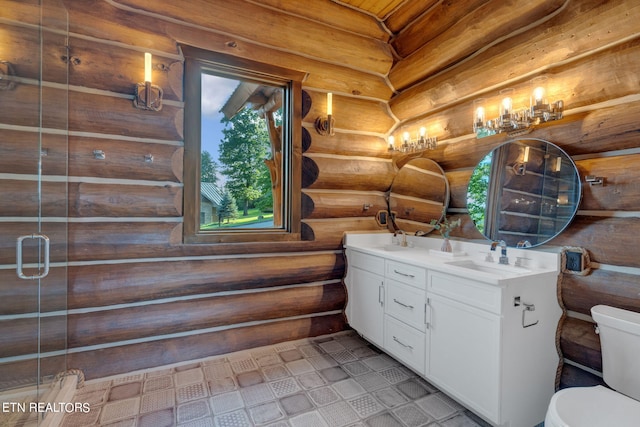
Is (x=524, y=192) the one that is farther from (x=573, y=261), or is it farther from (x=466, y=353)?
(x=466, y=353)

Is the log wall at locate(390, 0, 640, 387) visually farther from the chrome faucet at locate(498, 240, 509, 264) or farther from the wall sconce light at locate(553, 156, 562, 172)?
the chrome faucet at locate(498, 240, 509, 264)

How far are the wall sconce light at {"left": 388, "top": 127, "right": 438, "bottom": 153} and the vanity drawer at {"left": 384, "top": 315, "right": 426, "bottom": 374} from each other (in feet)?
5.12

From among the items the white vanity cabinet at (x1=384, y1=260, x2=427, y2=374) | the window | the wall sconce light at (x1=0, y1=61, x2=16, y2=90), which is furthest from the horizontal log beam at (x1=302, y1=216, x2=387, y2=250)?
the wall sconce light at (x1=0, y1=61, x2=16, y2=90)

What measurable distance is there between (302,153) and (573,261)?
7.07ft

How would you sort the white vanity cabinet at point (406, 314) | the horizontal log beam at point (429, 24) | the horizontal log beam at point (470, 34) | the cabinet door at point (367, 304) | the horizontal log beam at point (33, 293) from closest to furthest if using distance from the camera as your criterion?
the horizontal log beam at point (33, 293), the horizontal log beam at point (470, 34), the white vanity cabinet at point (406, 314), the horizontal log beam at point (429, 24), the cabinet door at point (367, 304)

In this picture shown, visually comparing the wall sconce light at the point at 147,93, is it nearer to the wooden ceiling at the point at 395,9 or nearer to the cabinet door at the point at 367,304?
the wooden ceiling at the point at 395,9

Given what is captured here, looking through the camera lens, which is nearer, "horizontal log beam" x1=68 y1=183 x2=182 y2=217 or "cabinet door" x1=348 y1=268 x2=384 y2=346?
"horizontal log beam" x1=68 y1=183 x2=182 y2=217

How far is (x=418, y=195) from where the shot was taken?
9.91ft

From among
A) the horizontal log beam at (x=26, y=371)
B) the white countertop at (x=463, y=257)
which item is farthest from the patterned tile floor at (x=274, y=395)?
the white countertop at (x=463, y=257)

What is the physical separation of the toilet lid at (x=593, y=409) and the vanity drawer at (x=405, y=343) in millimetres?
901

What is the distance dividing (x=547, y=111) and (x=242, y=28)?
234 centimetres

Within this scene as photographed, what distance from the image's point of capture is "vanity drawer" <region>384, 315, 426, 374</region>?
2.22m

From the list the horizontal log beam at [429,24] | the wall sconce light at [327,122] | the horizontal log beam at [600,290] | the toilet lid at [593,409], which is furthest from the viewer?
the wall sconce light at [327,122]

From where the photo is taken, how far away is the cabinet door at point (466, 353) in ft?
5.71
